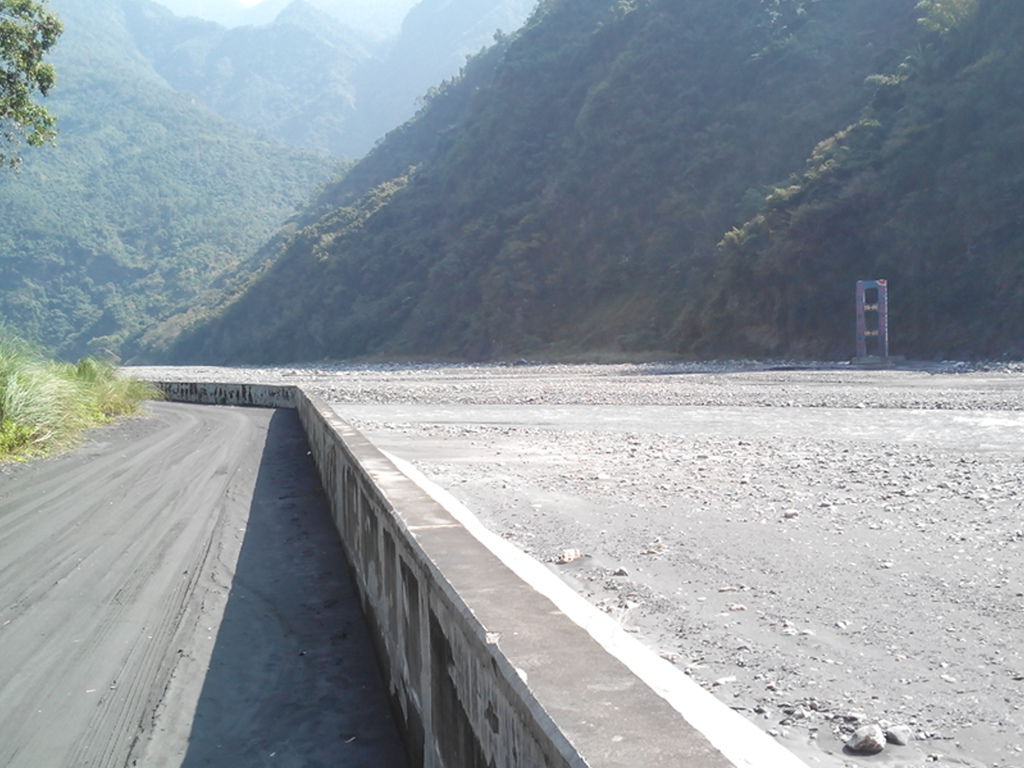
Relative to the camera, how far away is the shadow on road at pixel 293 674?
16.8 feet

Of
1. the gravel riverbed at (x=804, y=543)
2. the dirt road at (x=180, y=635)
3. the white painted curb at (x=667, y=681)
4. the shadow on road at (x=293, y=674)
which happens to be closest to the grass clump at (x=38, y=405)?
the dirt road at (x=180, y=635)

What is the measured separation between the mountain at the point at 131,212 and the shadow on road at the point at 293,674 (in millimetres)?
99973

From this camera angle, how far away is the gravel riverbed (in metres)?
4.89

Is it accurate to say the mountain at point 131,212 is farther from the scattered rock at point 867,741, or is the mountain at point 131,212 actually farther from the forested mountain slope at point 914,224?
the scattered rock at point 867,741

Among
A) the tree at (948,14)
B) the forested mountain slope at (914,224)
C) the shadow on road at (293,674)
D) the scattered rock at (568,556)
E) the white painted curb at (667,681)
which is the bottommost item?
the shadow on road at (293,674)

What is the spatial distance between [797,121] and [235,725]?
52728 mm

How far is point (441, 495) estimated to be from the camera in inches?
425

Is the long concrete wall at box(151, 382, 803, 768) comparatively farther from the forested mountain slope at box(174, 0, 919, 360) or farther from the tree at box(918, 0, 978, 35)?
the tree at box(918, 0, 978, 35)

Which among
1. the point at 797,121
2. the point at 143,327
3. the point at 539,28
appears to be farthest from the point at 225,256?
the point at 797,121

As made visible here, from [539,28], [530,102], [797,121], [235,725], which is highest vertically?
[539,28]

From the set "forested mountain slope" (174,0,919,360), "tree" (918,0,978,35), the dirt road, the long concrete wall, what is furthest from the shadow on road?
"tree" (918,0,978,35)

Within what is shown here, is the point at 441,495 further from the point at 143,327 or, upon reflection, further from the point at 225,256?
the point at 225,256

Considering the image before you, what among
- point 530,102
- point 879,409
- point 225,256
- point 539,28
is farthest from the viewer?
point 225,256

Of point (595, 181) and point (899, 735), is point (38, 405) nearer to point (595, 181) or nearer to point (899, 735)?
point (899, 735)
